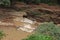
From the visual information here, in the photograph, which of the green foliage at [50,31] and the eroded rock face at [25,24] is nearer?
the green foliage at [50,31]

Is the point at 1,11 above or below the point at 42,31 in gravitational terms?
below

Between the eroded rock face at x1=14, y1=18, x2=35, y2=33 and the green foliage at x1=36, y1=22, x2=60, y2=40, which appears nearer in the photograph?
the green foliage at x1=36, y1=22, x2=60, y2=40

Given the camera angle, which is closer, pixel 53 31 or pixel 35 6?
pixel 53 31

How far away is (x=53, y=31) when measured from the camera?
990 cm

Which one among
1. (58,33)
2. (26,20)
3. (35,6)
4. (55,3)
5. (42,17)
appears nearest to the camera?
(58,33)

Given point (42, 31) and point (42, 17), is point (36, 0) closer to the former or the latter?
point (42, 17)

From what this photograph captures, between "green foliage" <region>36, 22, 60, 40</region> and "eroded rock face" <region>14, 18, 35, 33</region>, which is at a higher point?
"green foliage" <region>36, 22, 60, 40</region>

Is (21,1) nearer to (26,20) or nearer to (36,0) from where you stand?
(36,0)

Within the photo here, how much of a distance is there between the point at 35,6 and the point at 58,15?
206 centimetres

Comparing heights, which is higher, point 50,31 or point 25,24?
point 50,31

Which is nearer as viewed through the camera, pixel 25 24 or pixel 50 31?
pixel 50 31

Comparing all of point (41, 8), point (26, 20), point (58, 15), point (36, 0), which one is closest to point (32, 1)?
point (36, 0)

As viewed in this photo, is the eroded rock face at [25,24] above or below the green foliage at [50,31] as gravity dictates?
below

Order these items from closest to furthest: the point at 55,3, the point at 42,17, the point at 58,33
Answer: the point at 58,33 < the point at 42,17 < the point at 55,3
